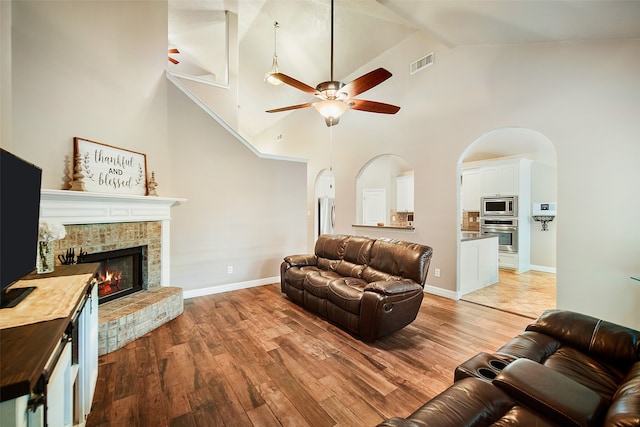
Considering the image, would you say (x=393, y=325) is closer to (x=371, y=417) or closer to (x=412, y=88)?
(x=371, y=417)

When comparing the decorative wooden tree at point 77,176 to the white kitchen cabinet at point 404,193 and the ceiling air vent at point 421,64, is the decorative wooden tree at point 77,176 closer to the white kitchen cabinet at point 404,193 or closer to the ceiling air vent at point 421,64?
the ceiling air vent at point 421,64

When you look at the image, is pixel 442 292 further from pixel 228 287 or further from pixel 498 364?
pixel 228 287

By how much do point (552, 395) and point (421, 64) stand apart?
183 inches

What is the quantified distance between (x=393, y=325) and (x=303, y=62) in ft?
18.2

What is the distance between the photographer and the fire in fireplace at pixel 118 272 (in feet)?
9.80

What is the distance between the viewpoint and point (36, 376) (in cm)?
75

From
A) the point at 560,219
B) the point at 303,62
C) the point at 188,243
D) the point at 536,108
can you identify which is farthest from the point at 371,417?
the point at 303,62

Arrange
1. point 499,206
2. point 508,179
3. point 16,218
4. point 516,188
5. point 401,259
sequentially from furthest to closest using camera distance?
point 499,206
point 508,179
point 516,188
point 401,259
point 16,218

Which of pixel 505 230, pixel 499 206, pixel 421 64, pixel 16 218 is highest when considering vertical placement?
pixel 421 64

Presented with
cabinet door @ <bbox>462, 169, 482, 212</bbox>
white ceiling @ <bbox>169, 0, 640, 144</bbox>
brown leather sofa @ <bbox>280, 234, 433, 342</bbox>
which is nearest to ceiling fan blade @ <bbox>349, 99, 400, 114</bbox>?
white ceiling @ <bbox>169, 0, 640, 144</bbox>

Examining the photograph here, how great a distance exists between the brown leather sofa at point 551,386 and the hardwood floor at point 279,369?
2.42 feet

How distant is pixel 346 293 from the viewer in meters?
2.90

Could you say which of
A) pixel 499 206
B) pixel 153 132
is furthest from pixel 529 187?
pixel 153 132

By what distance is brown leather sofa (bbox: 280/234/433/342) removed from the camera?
265cm
